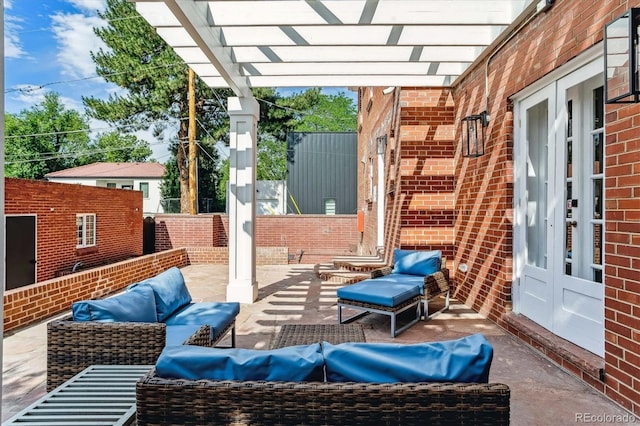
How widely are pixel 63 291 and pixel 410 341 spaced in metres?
4.74

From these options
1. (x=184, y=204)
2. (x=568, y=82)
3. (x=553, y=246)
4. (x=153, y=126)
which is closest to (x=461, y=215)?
(x=553, y=246)

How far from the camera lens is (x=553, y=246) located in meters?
3.85

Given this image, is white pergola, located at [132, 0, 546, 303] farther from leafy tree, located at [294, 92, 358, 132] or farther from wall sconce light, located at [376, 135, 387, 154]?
leafy tree, located at [294, 92, 358, 132]

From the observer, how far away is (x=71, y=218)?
1072 cm

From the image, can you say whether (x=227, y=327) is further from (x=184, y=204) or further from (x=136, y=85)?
(x=136, y=85)

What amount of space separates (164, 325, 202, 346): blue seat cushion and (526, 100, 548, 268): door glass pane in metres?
3.39

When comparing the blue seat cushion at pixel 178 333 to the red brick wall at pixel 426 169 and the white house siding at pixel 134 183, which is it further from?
the white house siding at pixel 134 183

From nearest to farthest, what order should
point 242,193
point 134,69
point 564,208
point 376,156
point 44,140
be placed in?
1. point 564,208
2. point 242,193
3. point 376,156
4. point 134,69
5. point 44,140

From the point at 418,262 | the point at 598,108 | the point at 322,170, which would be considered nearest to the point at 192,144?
the point at 322,170

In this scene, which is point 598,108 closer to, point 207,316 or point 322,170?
point 207,316

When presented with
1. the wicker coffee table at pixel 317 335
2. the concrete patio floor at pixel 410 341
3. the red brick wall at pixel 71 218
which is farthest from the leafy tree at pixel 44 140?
the wicker coffee table at pixel 317 335

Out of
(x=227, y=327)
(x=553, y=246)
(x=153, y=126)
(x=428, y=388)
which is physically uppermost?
(x=153, y=126)

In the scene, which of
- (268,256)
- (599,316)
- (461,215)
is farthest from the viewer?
(268,256)

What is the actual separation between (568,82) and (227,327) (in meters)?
3.63
